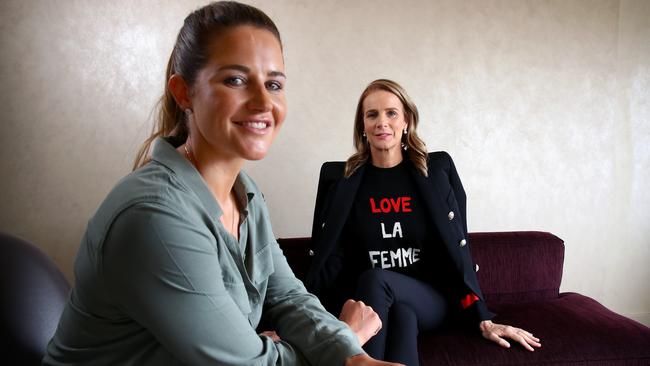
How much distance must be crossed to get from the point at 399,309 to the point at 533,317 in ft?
2.06

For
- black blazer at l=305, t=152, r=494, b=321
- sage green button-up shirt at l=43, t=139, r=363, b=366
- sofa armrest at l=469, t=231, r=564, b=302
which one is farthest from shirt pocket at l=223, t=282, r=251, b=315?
sofa armrest at l=469, t=231, r=564, b=302

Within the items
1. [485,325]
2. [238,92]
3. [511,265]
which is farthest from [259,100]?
[511,265]

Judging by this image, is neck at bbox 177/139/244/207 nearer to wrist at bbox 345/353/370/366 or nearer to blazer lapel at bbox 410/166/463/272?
wrist at bbox 345/353/370/366

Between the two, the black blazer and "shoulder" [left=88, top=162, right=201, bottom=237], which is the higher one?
"shoulder" [left=88, top=162, right=201, bottom=237]

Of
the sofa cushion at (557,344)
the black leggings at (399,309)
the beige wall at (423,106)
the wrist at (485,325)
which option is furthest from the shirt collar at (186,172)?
the beige wall at (423,106)

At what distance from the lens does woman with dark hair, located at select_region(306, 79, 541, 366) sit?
215cm

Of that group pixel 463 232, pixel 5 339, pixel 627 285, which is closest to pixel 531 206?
pixel 627 285

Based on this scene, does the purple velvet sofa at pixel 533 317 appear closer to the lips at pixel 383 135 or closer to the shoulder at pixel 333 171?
the shoulder at pixel 333 171

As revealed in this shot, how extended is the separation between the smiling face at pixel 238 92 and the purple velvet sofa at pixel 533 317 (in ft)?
4.26

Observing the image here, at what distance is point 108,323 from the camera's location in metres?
0.89

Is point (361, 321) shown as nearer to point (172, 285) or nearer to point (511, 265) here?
point (172, 285)

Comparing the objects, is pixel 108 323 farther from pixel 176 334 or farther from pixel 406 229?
pixel 406 229

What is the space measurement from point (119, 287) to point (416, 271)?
1.68 metres

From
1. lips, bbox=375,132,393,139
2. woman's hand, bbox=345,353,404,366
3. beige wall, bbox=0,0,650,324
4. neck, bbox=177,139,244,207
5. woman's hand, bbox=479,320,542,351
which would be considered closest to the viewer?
woman's hand, bbox=345,353,404,366
